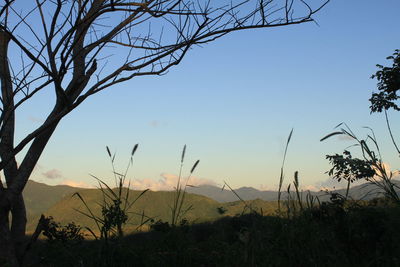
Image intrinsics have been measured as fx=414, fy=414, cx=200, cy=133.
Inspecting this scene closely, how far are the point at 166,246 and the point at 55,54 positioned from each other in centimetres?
225

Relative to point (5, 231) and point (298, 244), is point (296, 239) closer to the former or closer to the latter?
point (298, 244)

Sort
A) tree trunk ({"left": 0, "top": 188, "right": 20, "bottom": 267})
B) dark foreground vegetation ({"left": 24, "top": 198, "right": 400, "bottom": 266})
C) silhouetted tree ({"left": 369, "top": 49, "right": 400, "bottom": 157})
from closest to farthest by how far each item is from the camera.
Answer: dark foreground vegetation ({"left": 24, "top": 198, "right": 400, "bottom": 266}) < tree trunk ({"left": 0, "top": 188, "right": 20, "bottom": 267}) < silhouetted tree ({"left": 369, "top": 49, "right": 400, "bottom": 157})

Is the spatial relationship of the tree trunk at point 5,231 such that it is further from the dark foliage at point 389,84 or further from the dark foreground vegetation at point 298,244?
the dark foliage at point 389,84

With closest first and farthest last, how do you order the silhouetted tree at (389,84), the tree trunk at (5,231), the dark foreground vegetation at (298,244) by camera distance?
the dark foreground vegetation at (298,244), the tree trunk at (5,231), the silhouetted tree at (389,84)

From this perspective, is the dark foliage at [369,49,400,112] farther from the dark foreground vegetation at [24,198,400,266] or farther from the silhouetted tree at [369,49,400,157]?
the dark foreground vegetation at [24,198,400,266]

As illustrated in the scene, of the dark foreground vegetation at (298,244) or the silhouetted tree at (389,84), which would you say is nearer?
the dark foreground vegetation at (298,244)

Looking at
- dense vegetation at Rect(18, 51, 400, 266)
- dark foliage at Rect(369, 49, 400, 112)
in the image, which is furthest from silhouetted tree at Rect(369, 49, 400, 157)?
dense vegetation at Rect(18, 51, 400, 266)

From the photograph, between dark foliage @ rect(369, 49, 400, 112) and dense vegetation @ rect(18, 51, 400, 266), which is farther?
dark foliage @ rect(369, 49, 400, 112)

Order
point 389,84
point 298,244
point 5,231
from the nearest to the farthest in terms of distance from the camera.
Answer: point 298,244 < point 5,231 < point 389,84

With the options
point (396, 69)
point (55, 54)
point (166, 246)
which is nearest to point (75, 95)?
point (55, 54)

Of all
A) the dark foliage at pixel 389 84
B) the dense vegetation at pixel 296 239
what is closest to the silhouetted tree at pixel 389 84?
the dark foliage at pixel 389 84

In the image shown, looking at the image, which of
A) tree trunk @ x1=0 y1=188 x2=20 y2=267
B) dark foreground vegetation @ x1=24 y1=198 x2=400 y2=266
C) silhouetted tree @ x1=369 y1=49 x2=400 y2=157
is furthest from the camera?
silhouetted tree @ x1=369 y1=49 x2=400 y2=157

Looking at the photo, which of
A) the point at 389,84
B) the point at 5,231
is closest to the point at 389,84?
the point at 389,84

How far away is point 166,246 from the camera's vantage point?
134 inches
